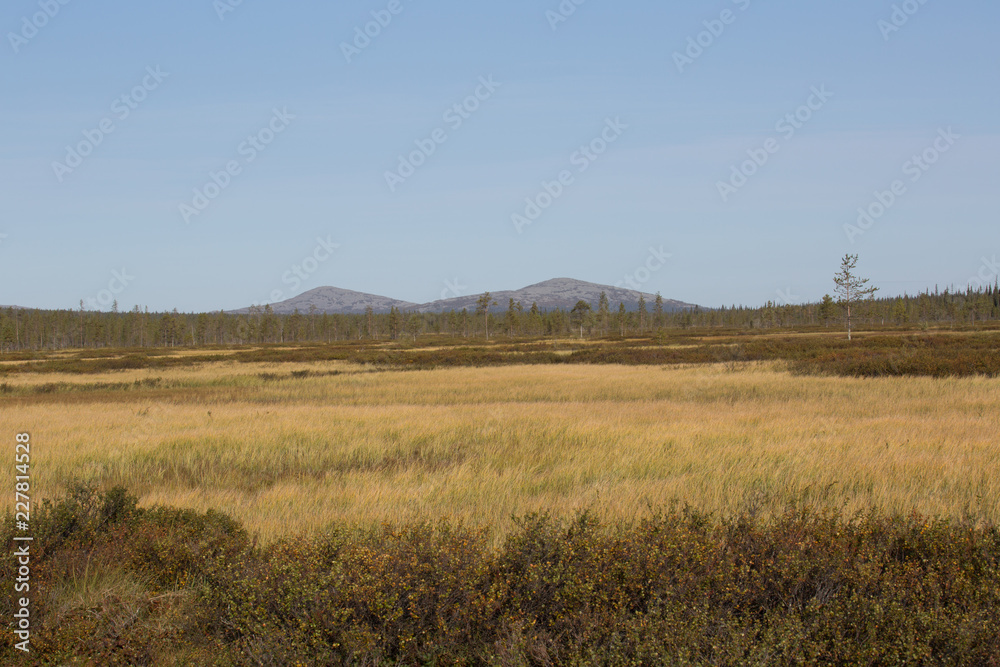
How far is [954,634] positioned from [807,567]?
82cm

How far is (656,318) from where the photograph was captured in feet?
596

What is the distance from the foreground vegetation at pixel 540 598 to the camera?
3.22 meters

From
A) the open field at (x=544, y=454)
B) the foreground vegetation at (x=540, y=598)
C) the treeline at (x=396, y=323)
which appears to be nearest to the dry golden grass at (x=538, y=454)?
the open field at (x=544, y=454)

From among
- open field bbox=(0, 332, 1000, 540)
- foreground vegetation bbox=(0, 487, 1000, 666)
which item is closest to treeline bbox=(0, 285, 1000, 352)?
open field bbox=(0, 332, 1000, 540)

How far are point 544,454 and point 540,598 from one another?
618cm

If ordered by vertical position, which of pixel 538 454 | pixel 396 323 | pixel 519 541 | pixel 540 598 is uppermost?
pixel 396 323

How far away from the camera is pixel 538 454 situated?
10.1 metres

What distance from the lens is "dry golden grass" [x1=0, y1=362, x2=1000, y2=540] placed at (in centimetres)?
673

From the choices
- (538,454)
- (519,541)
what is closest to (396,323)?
(538,454)

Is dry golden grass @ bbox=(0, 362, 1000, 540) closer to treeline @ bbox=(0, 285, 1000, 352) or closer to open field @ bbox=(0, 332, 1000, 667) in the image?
open field @ bbox=(0, 332, 1000, 667)

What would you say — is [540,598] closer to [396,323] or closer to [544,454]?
[544,454]

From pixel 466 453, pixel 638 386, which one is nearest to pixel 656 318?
pixel 638 386

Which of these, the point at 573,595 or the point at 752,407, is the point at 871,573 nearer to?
the point at 573,595

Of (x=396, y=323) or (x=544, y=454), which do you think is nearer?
(x=544, y=454)
